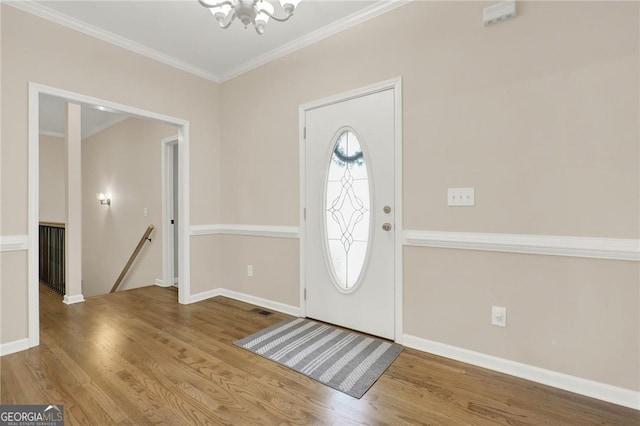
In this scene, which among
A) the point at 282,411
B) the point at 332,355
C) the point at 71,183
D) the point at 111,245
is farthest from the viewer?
the point at 111,245

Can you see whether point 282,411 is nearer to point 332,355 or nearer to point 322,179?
point 332,355

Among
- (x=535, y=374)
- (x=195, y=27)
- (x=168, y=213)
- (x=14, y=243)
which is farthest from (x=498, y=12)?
(x=168, y=213)

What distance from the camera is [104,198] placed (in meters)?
5.88

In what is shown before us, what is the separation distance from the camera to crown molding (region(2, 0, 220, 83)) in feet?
7.86

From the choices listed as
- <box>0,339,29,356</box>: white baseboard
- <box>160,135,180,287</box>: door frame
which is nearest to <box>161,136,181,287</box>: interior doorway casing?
<box>160,135,180,287</box>: door frame

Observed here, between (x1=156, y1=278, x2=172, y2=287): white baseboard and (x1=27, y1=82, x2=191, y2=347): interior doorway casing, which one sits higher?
(x1=27, y1=82, x2=191, y2=347): interior doorway casing

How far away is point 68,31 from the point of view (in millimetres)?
2609

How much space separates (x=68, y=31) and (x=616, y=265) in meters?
4.36

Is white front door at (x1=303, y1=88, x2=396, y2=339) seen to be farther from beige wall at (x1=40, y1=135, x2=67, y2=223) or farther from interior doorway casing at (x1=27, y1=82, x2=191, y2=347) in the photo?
beige wall at (x1=40, y1=135, x2=67, y2=223)

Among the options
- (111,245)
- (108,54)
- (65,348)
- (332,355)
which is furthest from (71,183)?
(332,355)

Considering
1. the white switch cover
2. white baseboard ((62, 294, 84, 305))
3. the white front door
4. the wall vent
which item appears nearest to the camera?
the wall vent
